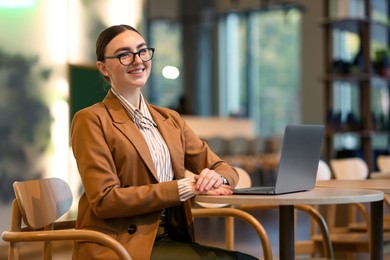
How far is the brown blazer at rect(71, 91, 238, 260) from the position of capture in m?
→ 2.47

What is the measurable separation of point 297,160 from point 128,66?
25.4 inches

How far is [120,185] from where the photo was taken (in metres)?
2.59

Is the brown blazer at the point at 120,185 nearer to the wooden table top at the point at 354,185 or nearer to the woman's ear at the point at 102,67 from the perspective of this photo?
the woman's ear at the point at 102,67

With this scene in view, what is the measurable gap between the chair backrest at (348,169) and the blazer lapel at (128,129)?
2183 mm

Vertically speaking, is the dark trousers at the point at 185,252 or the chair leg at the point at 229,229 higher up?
the dark trousers at the point at 185,252

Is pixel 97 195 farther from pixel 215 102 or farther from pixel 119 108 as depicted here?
pixel 215 102

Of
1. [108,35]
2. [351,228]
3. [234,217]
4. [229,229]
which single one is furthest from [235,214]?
[351,228]

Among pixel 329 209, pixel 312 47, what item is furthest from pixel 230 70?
pixel 329 209

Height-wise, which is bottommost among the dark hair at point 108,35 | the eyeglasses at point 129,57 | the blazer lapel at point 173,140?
the blazer lapel at point 173,140

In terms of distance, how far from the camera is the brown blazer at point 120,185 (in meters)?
2.47

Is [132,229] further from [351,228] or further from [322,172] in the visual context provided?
[351,228]

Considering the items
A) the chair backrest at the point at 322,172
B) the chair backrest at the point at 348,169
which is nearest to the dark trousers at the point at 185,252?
the chair backrest at the point at 322,172

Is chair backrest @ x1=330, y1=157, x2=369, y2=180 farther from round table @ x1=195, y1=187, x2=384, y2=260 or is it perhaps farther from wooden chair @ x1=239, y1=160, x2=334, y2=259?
round table @ x1=195, y1=187, x2=384, y2=260

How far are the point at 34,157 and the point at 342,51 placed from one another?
29.4 feet
